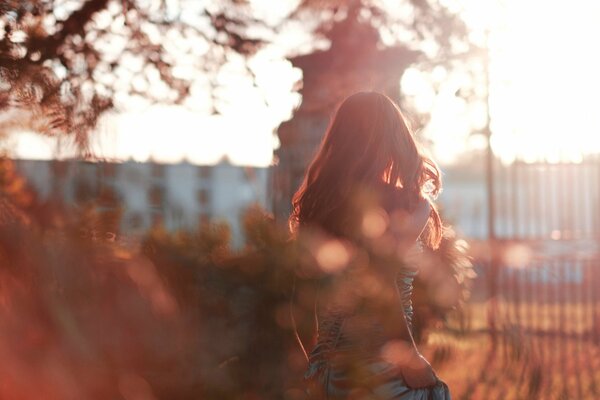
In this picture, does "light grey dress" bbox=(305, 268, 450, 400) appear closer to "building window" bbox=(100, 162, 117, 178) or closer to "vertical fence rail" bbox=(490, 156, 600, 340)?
"building window" bbox=(100, 162, 117, 178)

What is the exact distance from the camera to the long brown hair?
2.93m

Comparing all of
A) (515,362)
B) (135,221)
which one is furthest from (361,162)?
(515,362)

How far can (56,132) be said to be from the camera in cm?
475

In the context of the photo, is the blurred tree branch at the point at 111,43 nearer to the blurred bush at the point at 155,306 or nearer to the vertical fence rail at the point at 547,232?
the blurred bush at the point at 155,306

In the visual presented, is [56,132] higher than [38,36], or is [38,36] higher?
[38,36]

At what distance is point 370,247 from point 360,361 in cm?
37

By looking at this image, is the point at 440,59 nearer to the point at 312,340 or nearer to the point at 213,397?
the point at 312,340

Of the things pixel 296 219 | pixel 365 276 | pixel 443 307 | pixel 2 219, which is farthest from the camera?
pixel 443 307

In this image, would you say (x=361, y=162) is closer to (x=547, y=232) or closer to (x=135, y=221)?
(x=135, y=221)

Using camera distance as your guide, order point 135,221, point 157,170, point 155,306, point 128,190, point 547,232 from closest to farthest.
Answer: point 128,190 < point 155,306 < point 135,221 < point 157,170 < point 547,232

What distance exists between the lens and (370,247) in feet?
9.25

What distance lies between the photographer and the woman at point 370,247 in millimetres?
2842

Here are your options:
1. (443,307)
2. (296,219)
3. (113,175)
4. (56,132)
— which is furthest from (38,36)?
(443,307)

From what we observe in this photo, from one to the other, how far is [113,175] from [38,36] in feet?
2.80
